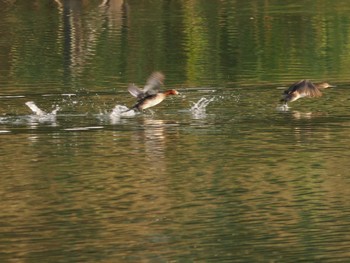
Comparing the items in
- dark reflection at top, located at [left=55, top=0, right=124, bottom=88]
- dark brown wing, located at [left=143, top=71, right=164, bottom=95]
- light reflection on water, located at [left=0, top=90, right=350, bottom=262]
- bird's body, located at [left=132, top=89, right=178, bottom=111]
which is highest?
dark reflection at top, located at [left=55, top=0, right=124, bottom=88]

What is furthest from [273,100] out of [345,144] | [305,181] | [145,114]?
[305,181]

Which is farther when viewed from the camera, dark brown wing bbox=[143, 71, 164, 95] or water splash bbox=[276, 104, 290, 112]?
dark brown wing bbox=[143, 71, 164, 95]

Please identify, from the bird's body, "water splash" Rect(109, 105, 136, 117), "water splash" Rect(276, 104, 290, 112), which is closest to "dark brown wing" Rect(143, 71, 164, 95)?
the bird's body

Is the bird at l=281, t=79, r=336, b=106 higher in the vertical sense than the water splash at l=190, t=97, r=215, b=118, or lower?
higher

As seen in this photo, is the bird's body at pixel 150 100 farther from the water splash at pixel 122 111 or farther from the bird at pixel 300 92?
the bird at pixel 300 92

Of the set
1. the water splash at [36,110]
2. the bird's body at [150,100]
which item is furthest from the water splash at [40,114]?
the bird's body at [150,100]

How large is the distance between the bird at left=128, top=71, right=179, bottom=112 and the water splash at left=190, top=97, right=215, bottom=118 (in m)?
0.46

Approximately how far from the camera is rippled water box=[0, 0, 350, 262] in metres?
15.0

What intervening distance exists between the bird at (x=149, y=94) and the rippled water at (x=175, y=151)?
188 mm

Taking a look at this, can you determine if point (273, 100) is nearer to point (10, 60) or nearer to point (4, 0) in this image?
point (10, 60)

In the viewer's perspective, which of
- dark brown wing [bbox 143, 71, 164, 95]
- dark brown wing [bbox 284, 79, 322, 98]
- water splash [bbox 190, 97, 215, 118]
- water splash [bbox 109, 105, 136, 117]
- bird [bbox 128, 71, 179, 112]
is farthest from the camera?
dark brown wing [bbox 143, 71, 164, 95]

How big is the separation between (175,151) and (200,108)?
3.90m

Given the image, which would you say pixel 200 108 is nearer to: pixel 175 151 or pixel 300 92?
pixel 300 92

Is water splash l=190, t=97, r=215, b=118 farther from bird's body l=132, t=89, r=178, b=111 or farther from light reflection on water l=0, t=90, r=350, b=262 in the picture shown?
bird's body l=132, t=89, r=178, b=111
